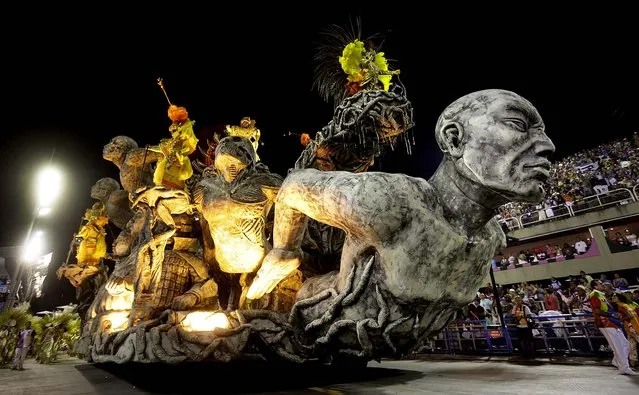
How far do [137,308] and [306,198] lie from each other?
2.03 m

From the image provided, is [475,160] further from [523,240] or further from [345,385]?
[523,240]

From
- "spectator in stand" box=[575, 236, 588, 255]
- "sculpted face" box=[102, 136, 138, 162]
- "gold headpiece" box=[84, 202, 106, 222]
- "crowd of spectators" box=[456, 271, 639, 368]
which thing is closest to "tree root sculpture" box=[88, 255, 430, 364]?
"sculpted face" box=[102, 136, 138, 162]

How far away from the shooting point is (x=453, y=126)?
211cm

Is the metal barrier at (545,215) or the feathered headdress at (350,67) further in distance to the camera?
the metal barrier at (545,215)

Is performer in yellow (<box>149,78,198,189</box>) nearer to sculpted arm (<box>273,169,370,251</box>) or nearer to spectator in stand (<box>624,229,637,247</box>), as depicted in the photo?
sculpted arm (<box>273,169,370,251</box>)

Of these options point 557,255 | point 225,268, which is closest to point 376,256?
point 225,268

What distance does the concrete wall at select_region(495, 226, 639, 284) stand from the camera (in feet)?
51.5

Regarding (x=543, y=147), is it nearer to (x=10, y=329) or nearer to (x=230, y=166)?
(x=230, y=166)

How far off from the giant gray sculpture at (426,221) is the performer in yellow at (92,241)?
6430mm

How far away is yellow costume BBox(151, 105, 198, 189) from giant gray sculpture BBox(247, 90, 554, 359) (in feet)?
6.72

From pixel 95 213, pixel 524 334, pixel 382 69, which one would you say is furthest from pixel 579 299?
pixel 95 213

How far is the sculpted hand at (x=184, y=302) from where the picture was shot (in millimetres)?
3035

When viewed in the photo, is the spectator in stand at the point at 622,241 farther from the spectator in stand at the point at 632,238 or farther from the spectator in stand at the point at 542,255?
the spectator in stand at the point at 542,255

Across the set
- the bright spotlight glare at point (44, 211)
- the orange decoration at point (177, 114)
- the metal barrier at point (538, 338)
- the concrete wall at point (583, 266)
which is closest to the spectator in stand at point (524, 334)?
the metal barrier at point (538, 338)
